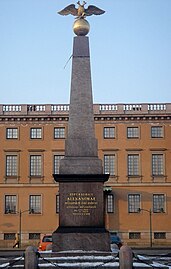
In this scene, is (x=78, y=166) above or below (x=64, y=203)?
above

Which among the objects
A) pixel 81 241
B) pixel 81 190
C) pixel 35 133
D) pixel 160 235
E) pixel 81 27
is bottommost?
pixel 160 235

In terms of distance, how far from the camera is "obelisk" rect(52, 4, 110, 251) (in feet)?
52.3

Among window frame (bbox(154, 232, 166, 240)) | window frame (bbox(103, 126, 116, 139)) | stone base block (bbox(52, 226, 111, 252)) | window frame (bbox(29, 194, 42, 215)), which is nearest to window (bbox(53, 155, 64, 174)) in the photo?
window frame (bbox(29, 194, 42, 215))

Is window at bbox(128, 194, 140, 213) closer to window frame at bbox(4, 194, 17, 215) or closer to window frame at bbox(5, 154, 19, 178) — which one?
window frame at bbox(4, 194, 17, 215)

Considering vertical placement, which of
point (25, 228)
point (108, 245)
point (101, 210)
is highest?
point (101, 210)

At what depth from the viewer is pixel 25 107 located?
4700 cm

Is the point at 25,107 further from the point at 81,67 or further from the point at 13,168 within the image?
the point at 81,67

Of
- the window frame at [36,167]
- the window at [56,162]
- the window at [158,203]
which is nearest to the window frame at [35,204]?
the window frame at [36,167]

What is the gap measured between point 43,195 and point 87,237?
3033cm

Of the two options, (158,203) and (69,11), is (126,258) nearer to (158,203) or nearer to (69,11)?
(69,11)

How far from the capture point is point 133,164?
46438mm

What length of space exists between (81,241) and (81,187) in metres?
1.70

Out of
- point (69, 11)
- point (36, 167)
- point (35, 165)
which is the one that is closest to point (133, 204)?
point (36, 167)

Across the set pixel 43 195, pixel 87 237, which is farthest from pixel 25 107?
pixel 87 237
